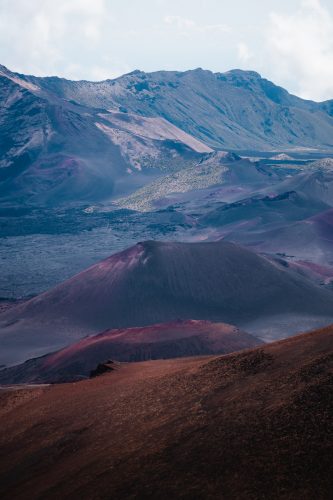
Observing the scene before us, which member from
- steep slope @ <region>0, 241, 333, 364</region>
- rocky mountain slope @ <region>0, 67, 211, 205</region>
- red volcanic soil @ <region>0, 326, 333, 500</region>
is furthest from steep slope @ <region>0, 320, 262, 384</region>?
rocky mountain slope @ <region>0, 67, 211, 205</region>

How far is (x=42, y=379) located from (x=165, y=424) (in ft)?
73.4

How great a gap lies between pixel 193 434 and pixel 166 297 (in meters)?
41.6

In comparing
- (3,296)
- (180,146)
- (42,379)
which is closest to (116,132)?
(180,146)

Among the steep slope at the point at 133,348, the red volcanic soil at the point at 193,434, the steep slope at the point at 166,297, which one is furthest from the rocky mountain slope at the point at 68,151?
the red volcanic soil at the point at 193,434

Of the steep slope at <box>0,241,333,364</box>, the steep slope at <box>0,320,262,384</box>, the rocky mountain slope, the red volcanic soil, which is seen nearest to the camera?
the red volcanic soil

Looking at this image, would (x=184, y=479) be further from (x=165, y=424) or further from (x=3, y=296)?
(x=3, y=296)

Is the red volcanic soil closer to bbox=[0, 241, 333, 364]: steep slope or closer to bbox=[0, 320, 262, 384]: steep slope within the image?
bbox=[0, 320, 262, 384]: steep slope

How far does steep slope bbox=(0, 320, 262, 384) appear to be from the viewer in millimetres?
38938

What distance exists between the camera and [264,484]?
38.7 feet

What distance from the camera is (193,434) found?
1502 cm

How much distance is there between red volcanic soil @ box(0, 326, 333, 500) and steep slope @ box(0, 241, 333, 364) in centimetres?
2834

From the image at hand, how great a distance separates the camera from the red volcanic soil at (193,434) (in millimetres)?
12391

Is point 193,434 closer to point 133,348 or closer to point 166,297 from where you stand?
point 133,348

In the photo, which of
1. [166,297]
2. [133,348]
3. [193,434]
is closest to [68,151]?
[166,297]
